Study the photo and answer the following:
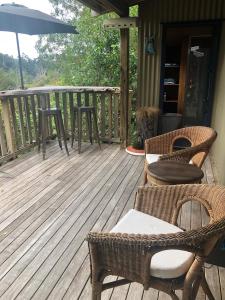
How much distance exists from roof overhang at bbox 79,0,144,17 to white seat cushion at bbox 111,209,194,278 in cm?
304

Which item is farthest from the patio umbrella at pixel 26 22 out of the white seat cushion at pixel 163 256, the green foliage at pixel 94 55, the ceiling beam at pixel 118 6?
the white seat cushion at pixel 163 256

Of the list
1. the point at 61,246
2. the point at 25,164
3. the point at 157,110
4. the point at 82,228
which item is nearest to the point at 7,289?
the point at 61,246

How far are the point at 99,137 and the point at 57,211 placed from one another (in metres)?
2.66

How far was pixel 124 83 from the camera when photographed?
14.7 feet

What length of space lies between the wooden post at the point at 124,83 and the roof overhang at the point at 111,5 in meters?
0.31

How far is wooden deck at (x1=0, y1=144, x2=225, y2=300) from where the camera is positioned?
172cm

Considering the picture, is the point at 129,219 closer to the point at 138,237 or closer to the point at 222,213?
the point at 138,237

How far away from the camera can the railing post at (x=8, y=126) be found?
3.86 metres

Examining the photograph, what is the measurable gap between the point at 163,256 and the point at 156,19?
4.09 m

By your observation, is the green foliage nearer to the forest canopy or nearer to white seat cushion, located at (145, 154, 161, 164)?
the forest canopy

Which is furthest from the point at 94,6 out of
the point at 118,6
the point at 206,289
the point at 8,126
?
the point at 206,289

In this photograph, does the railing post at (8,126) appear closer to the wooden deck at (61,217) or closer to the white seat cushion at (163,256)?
the wooden deck at (61,217)

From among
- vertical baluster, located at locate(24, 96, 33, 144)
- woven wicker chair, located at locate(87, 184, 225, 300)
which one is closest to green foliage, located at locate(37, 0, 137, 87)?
vertical baluster, located at locate(24, 96, 33, 144)

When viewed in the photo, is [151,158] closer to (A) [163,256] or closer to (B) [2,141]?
(A) [163,256]
